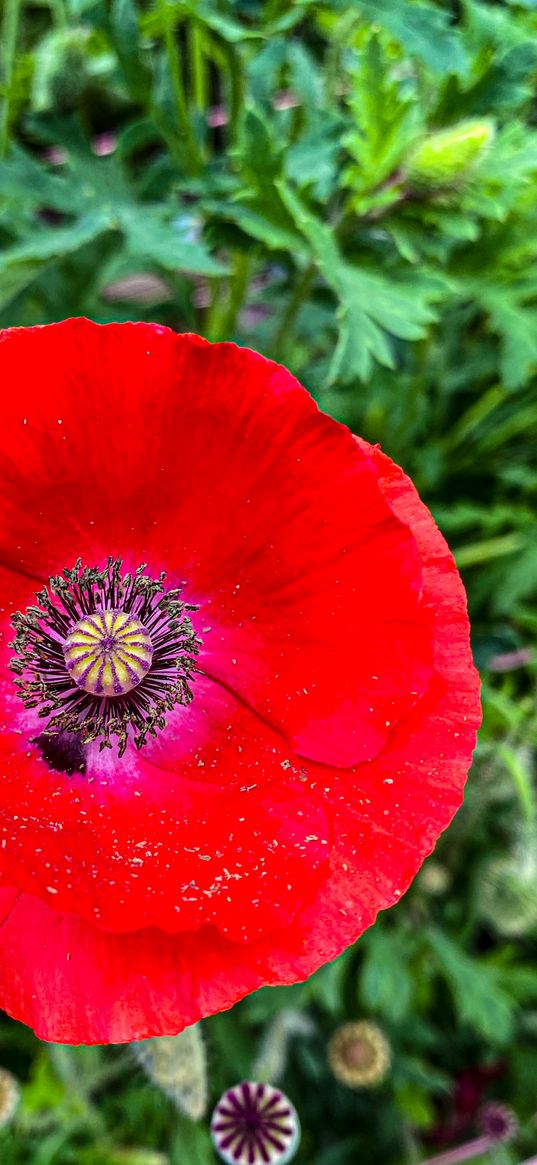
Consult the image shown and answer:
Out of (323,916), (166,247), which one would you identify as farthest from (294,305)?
(323,916)

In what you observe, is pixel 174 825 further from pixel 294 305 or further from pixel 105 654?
pixel 294 305

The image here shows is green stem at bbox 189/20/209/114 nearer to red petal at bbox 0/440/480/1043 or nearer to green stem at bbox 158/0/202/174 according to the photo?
green stem at bbox 158/0/202/174

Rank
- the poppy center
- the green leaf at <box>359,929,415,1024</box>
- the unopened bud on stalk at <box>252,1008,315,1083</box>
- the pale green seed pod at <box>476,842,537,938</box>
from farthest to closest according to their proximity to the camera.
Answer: the pale green seed pod at <box>476,842,537,938</box>
the green leaf at <box>359,929,415,1024</box>
the unopened bud on stalk at <box>252,1008,315,1083</box>
the poppy center

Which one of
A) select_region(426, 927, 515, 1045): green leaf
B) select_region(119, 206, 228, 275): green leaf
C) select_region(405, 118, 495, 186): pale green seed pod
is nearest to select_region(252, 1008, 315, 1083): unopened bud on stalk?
select_region(426, 927, 515, 1045): green leaf

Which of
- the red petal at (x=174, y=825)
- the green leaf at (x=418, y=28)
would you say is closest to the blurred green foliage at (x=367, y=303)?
the green leaf at (x=418, y=28)

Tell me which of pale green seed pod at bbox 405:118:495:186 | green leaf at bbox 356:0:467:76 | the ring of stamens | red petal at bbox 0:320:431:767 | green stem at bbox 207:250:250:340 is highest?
green leaf at bbox 356:0:467:76

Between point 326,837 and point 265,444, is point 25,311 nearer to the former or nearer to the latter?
point 265,444

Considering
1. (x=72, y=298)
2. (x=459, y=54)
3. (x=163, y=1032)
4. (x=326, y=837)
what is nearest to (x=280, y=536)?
(x=326, y=837)
